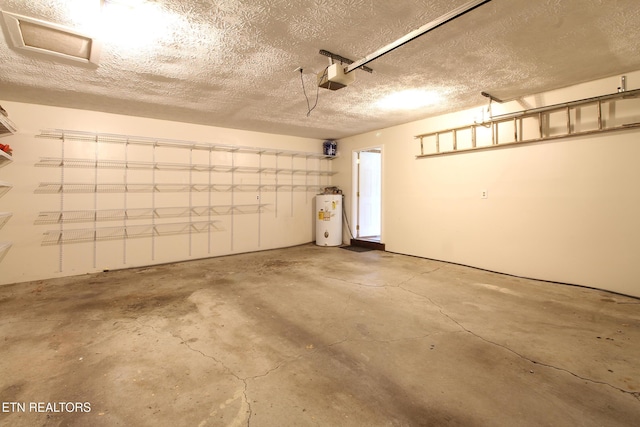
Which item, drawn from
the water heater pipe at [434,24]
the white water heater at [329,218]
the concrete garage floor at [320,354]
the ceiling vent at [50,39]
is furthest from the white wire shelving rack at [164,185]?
the water heater pipe at [434,24]

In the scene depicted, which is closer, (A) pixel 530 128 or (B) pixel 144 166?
(A) pixel 530 128

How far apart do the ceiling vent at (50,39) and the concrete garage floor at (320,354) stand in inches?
95.7

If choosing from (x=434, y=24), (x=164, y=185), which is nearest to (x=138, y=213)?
(x=164, y=185)

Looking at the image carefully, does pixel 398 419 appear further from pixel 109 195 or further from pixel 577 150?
pixel 109 195

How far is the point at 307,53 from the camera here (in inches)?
102

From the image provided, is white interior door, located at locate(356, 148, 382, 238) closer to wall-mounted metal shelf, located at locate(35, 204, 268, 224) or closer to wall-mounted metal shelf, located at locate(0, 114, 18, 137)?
wall-mounted metal shelf, located at locate(35, 204, 268, 224)

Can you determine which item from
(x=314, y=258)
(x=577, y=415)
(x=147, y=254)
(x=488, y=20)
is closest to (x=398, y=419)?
(x=577, y=415)

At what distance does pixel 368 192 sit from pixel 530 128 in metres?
3.36

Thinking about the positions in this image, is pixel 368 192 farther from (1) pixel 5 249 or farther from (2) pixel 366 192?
(1) pixel 5 249

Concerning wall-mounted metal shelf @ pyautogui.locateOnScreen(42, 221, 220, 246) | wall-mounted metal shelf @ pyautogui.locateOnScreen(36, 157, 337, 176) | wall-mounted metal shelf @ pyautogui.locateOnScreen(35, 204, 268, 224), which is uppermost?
wall-mounted metal shelf @ pyautogui.locateOnScreen(36, 157, 337, 176)

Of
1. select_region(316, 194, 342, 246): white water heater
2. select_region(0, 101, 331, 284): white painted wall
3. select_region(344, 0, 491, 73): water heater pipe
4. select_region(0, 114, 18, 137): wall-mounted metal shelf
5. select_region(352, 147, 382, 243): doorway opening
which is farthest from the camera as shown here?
select_region(352, 147, 382, 243): doorway opening

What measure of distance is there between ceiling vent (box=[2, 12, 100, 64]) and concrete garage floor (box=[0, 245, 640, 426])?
2.43 metres

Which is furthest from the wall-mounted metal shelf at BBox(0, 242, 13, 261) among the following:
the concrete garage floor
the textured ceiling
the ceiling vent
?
the ceiling vent

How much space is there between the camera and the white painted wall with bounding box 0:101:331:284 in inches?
149
